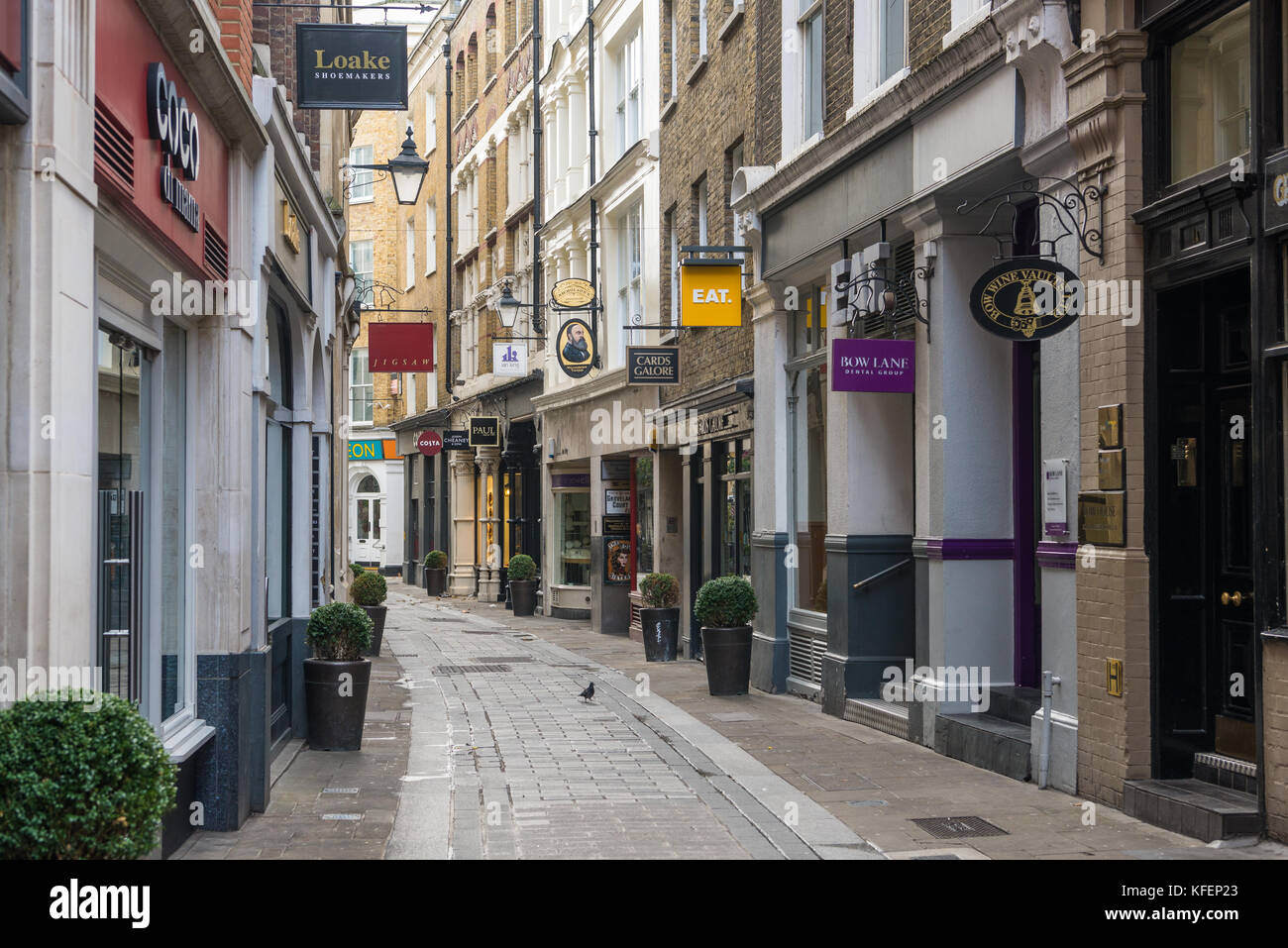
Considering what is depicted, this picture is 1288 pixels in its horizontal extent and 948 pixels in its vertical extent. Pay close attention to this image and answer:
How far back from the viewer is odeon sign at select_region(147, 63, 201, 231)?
24.1 ft

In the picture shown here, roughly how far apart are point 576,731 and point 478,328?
26.8 metres

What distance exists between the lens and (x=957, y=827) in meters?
9.19

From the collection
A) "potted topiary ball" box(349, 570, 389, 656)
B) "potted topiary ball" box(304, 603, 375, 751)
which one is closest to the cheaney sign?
"potted topiary ball" box(304, 603, 375, 751)

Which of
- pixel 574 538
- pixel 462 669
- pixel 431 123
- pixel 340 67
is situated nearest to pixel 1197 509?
pixel 340 67

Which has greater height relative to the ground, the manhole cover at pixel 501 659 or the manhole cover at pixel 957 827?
the manhole cover at pixel 957 827

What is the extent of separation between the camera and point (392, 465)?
54.2 meters

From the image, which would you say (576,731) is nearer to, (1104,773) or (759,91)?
(1104,773)

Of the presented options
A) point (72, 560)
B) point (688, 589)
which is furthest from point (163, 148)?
point (688, 589)

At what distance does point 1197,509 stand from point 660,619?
12259mm

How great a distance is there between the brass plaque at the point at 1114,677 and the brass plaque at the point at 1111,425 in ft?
4.54

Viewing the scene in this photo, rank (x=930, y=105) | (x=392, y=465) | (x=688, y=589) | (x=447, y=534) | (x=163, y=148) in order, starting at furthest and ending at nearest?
(x=392, y=465) < (x=447, y=534) < (x=688, y=589) < (x=930, y=105) < (x=163, y=148)

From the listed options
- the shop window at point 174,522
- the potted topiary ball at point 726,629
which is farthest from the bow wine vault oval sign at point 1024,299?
the potted topiary ball at point 726,629

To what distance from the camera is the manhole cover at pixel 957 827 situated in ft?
29.3

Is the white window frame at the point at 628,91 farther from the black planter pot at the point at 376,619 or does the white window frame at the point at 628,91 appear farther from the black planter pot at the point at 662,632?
the black planter pot at the point at 376,619
